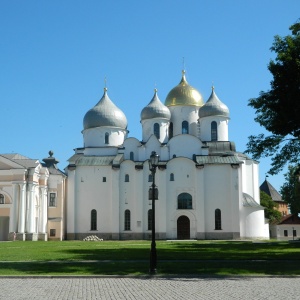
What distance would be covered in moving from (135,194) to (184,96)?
51.5 ft

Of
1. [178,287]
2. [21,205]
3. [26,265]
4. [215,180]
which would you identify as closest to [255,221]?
[215,180]

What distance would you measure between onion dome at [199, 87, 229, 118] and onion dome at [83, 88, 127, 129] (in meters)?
10.4

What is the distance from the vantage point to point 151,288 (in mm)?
15547

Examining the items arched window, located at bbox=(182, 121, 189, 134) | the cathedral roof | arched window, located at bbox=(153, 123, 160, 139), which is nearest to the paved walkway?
arched window, located at bbox=(153, 123, 160, 139)

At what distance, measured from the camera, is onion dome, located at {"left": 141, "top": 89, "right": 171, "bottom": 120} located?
216 ft

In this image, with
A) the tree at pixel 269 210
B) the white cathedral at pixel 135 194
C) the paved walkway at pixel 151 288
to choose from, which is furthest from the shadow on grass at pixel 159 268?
the tree at pixel 269 210

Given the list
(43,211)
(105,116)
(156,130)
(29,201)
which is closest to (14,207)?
(29,201)

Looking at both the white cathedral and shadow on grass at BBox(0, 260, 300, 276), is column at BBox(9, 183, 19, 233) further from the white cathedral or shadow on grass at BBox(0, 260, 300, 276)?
shadow on grass at BBox(0, 260, 300, 276)

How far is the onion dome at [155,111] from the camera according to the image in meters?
65.7

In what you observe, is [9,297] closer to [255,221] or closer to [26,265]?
[26,265]

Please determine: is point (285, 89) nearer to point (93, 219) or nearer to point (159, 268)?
point (159, 268)

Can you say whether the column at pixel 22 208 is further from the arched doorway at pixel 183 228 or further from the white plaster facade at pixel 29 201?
the arched doorway at pixel 183 228

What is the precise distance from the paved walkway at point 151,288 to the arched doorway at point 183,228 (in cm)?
4231

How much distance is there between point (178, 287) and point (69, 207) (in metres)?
47.5
